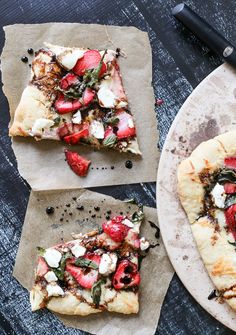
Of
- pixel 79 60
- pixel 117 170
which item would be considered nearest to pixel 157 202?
pixel 117 170

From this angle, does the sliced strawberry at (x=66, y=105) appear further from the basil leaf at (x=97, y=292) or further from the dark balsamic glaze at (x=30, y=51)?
the basil leaf at (x=97, y=292)

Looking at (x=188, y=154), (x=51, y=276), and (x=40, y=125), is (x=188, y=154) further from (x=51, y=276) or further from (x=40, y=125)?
(x=51, y=276)

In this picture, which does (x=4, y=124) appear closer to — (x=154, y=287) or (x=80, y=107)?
(x=80, y=107)

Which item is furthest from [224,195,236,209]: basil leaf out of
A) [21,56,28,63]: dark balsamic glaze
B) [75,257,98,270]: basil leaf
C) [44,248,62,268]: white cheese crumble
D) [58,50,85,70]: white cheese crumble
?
[21,56,28,63]: dark balsamic glaze

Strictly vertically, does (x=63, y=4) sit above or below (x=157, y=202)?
above

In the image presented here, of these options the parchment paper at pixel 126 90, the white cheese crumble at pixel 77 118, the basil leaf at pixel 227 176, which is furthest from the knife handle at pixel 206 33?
the white cheese crumble at pixel 77 118

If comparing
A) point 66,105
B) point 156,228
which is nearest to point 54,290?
point 156,228
